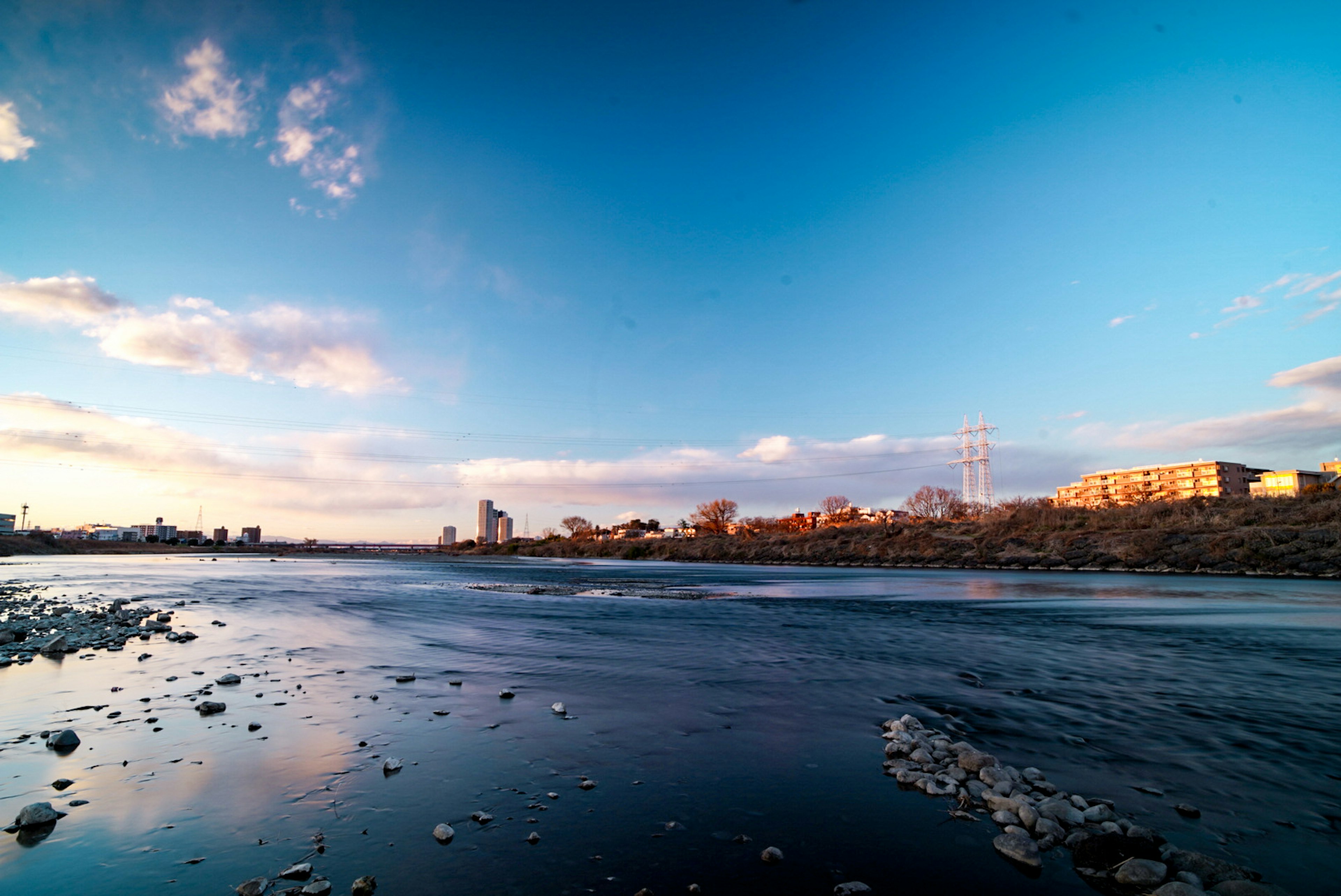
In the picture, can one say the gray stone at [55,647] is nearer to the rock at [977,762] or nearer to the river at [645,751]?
the river at [645,751]

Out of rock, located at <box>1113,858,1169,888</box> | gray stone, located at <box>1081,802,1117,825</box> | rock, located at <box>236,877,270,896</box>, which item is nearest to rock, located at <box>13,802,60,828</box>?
rock, located at <box>236,877,270,896</box>

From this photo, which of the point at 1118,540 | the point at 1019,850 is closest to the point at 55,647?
the point at 1019,850

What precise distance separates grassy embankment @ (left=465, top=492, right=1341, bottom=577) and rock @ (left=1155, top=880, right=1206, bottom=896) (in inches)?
1865

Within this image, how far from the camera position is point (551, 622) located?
18.7m

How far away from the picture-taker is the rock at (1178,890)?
11.4 feet

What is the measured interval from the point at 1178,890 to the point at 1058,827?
1074mm

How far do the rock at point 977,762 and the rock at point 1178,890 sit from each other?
83.8 inches

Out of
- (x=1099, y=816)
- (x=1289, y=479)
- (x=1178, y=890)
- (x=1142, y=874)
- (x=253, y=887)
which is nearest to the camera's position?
(x=1178, y=890)

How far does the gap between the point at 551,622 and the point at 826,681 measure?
35.4 feet

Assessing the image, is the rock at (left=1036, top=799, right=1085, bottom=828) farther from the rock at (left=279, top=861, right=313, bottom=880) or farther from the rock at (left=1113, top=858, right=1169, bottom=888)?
the rock at (left=279, top=861, right=313, bottom=880)

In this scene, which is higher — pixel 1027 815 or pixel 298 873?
pixel 298 873

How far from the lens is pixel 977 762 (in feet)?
19.1

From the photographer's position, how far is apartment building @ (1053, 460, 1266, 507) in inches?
6678

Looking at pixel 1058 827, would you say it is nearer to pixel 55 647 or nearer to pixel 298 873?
pixel 298 873
